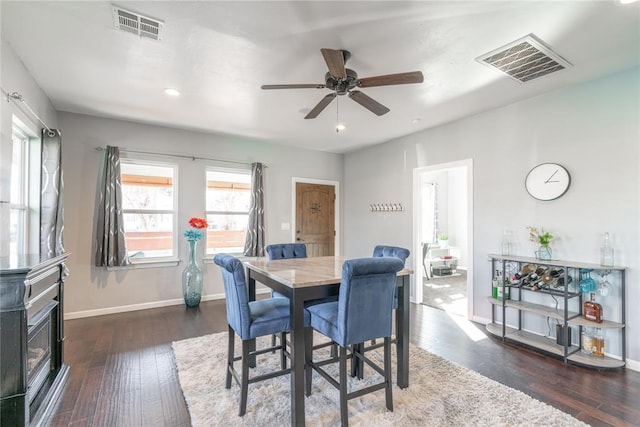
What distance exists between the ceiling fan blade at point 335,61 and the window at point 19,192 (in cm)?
303

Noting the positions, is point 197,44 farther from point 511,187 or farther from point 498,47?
point 511,187

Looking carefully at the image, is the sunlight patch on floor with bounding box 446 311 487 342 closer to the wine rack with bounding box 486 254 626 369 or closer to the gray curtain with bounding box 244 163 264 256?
the wine rack with bounding box 486 254 626 369

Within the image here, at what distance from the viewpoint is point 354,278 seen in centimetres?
191

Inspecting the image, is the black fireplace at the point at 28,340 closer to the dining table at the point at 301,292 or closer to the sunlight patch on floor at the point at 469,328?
the dining table at the point at 301,292

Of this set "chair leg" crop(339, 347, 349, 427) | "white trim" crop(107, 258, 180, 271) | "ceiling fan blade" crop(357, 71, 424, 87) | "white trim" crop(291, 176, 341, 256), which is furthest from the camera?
"white trim" crop(291, 176, 341, 256)

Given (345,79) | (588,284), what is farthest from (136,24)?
(588,284)

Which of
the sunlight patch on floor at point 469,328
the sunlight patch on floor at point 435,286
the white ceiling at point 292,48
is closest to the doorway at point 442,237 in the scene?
the sunlight patch on floor at point 435,286

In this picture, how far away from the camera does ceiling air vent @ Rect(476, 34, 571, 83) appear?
2.41 meters

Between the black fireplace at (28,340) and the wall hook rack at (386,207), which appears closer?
the black fireplace at (28,340)

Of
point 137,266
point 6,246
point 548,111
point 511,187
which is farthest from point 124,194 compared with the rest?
point 548,111

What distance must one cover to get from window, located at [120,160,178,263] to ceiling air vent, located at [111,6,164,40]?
2651 millimetres

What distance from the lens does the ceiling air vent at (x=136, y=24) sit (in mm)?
2086

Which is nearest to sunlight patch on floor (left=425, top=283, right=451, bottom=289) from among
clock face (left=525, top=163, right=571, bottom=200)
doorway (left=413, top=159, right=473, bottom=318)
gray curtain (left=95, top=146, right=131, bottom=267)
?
doorway (left=413, top=159, right=473, bottom=318)

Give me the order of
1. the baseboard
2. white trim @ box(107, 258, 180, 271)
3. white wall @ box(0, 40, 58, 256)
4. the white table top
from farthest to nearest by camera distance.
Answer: white trim @ box(107, 258, 180, 271) < the baseboard < white wall @ box(0, 40, 58, 256) < the white table top
